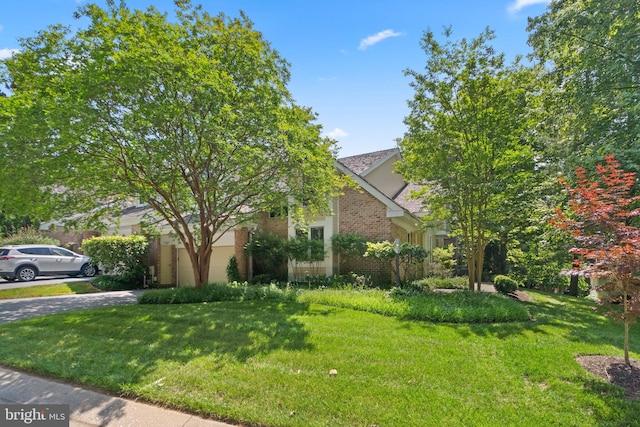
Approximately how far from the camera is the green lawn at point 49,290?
43.1ft

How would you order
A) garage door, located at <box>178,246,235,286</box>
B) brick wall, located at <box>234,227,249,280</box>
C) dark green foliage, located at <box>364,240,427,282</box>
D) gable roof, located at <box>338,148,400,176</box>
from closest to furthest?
dark green foliage, located at <box>364,240,427,282</box>
brick wall, located at <box>234,227,249,280</box>
garage door, located at <box>178,246,235,286</box>
gable roof, located at <box>338,148,400,176</box>

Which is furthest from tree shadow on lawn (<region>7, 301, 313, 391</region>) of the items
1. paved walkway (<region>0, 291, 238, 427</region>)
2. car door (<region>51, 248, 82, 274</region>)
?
car door (<region>51, 248, 82, 274</region>)

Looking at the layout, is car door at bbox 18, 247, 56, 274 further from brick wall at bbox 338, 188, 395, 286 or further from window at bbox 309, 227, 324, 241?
brick wall at bbox 338, 188, 395, 286

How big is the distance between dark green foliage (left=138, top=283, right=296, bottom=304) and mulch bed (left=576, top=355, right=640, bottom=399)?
22.8ft

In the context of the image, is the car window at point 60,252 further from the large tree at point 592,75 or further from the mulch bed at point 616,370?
the large tree at point 592,75

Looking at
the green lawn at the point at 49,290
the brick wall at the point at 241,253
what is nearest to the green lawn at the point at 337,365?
the green lawn at the point at 49,290

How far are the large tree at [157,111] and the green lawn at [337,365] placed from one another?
4.01 metres

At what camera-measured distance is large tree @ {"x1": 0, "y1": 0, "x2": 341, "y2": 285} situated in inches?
319

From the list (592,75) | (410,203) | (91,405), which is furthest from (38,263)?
(592,75)

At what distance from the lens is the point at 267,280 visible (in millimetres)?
15484

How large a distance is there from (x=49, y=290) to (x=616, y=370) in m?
17.6

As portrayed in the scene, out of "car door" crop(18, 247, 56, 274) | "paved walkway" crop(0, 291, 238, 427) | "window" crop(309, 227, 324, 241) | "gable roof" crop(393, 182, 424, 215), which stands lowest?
"paved walkway" crop(0, 291, 238, 427)

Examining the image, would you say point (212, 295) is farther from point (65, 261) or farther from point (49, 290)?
point (65, 261)

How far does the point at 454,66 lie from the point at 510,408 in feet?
32.5
